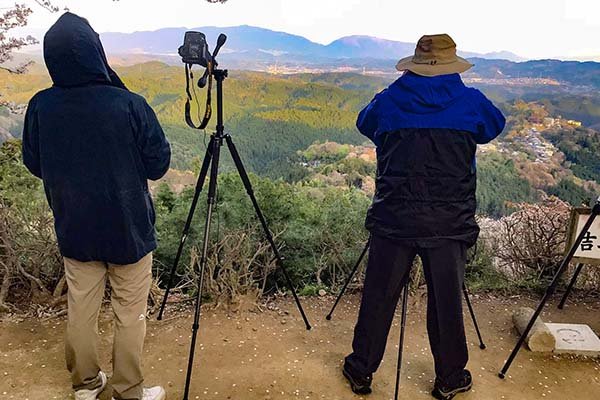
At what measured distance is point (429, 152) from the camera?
2.21 metres

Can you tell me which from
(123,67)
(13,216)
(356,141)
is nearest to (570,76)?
(356,141)

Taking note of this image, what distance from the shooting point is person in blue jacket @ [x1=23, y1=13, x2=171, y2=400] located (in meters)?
1.88

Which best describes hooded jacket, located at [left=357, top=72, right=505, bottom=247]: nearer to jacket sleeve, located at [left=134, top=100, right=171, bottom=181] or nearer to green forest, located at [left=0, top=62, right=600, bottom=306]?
jacket sleeve, located at [left=134, top=100, right=171, bottom=181]

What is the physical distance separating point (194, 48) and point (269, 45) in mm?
3676

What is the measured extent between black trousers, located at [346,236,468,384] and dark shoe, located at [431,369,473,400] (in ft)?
0.11

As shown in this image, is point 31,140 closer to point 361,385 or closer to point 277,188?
point 361,385

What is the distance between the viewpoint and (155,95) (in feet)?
13.9

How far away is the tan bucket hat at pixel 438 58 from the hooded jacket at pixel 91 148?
117 centimetres

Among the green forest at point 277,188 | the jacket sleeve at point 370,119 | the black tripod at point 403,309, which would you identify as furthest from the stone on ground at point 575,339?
the jacket sleeve at point 370,119

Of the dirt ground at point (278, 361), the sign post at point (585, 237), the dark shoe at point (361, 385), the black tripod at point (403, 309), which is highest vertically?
the sign post at point (585, 237)

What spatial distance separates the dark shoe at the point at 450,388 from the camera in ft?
8.39

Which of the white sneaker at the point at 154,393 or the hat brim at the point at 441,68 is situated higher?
the hat brim at the point at 441,68

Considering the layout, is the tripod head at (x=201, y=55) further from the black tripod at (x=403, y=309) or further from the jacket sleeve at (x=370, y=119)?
the black tripod at (x=403, y=309)

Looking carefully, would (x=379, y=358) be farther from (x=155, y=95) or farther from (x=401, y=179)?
(x=155, y=95)
